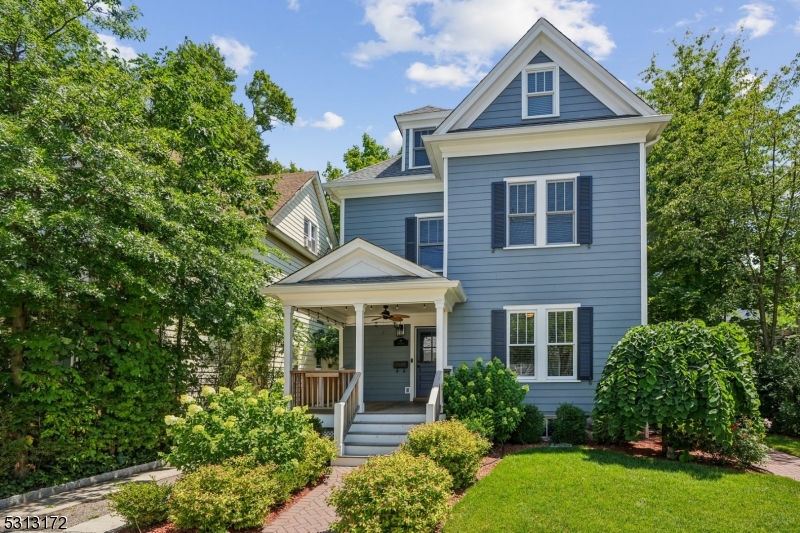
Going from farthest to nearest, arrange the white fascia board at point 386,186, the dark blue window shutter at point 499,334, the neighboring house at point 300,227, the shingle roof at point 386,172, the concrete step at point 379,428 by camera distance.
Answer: the neighboring house at point 300,227 → the shingle roof at point 386,172 → the white fascia board at point 386,186 → the dark blue window shutter at point 499,334 → the concrete step at point 379,428

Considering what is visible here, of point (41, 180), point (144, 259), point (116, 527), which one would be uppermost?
point (41, 180)

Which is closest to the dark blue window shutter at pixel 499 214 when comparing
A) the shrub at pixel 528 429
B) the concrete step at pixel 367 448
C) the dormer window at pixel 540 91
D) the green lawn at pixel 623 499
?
the dormer window at pixel 540 91

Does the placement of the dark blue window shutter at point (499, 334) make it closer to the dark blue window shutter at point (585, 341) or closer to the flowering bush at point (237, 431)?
the dark blue window shutter at point (585, 341)

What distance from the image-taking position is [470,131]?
38.0 ft

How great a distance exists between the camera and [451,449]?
720 cm

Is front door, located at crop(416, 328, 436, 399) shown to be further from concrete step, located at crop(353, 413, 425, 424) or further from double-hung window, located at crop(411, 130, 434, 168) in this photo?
double-hung window, located at crop(411, 130, 434, 168)

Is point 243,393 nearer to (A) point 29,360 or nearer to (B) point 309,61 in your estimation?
(A) point 29,360

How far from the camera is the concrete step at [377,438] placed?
9.57 m

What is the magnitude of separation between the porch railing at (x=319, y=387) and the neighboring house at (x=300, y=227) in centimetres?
389

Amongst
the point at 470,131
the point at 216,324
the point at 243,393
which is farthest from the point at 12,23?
the point at 470,131

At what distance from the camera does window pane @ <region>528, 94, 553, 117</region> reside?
11539 mm

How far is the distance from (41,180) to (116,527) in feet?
15.0

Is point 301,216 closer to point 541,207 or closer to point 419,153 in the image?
point 419,153

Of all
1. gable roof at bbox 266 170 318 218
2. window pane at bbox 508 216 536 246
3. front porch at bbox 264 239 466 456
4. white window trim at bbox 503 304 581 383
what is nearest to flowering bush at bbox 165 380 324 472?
front porch at bbox 264 239 466 456
